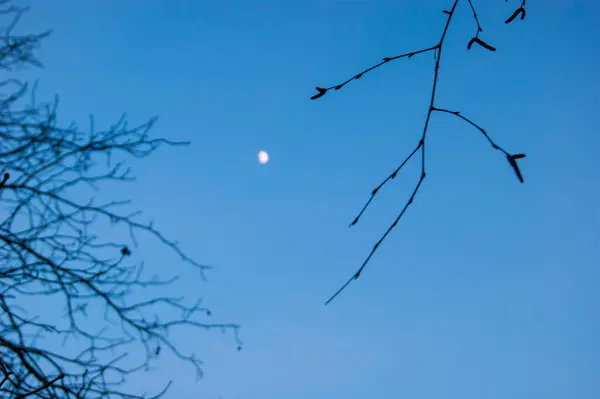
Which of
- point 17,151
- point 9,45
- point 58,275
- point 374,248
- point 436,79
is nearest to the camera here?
point 374,248

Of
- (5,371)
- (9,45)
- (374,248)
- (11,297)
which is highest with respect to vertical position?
(9,45)

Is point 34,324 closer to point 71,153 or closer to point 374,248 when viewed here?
point 71,153

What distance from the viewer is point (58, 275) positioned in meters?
2.19

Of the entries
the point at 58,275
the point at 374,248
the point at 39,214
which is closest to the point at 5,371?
the point at 58,275

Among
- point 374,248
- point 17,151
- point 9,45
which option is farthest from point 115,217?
point 374,248

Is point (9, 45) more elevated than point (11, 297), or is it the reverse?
point (9, 45)

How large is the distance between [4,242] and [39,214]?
0.22 metres

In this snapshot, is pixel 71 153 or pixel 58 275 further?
pixel 71 153

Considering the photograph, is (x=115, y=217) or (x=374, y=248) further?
(x=115, y=217)

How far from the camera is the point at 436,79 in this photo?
3.90 ft

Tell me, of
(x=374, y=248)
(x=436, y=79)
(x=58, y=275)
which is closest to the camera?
(x=374, y=248)

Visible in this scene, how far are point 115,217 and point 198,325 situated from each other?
69cm

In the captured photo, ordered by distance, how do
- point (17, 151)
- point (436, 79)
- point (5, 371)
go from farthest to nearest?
point (17, 151)
point (5, 371)
point (436, 79)

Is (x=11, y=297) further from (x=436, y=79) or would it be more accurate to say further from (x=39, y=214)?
(x=436, y=79)
